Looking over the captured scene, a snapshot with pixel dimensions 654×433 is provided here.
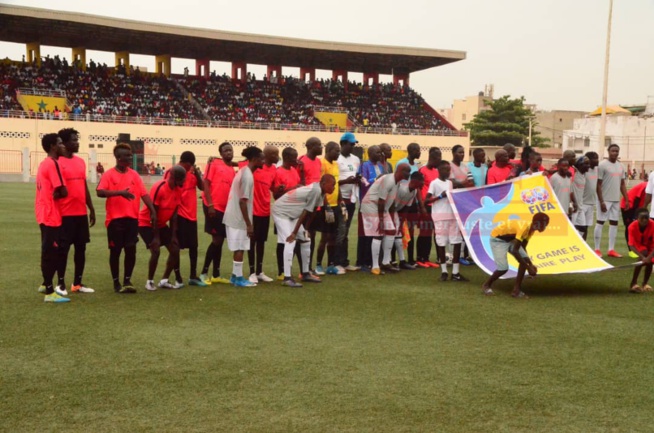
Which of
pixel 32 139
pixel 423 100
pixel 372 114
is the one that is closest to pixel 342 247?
pixel 32 139

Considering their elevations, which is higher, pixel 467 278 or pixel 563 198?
pixel 563 198

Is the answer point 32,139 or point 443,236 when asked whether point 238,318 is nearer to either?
point 443,236

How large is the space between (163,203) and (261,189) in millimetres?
1368

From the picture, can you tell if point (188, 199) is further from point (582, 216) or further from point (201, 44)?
point (201, 44)

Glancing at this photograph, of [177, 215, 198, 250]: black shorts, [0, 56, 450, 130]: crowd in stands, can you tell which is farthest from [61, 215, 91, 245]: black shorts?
[0, 56, 450, 130]: crowd in stands

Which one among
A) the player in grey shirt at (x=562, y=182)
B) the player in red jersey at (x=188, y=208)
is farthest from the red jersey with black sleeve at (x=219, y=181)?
the player in grey shirt at (x=562, y=182)

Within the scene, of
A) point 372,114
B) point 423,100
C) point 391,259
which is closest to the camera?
point 391,259

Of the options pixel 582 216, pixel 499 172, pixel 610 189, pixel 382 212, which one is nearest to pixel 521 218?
pixel 499 172

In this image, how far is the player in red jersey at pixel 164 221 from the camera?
8.28m

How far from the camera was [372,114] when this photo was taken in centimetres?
5384

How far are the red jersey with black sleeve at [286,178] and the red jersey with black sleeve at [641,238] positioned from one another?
4390mm

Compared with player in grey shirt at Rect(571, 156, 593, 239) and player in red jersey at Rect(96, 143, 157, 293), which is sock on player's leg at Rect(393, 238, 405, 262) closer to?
player in grey shirt at Rect(571, 156, 593, 239)

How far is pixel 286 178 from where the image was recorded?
930 cm

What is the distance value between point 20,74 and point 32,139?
637cm
